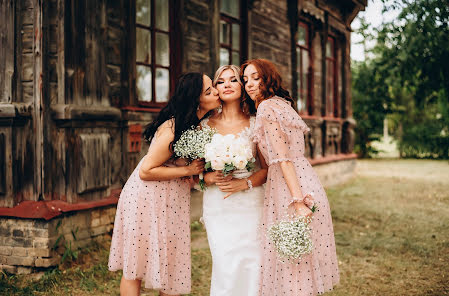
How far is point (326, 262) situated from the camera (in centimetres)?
279

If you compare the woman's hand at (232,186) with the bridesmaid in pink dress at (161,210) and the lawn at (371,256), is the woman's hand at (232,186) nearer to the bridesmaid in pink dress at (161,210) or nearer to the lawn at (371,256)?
the bridesmaid in pink dress at (161,210)

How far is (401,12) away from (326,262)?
7529mm

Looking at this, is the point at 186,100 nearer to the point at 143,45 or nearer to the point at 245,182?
the point at 245,182

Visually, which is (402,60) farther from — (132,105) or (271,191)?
(271,191)

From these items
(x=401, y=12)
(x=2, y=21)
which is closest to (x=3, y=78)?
(x=2, y=21)

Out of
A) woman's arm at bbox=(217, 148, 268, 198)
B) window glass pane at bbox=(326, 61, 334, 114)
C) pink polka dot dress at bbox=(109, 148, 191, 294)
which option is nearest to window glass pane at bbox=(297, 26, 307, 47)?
window glass pane at bbox=(326, 61, 334, 114)

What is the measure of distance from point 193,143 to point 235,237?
688 mm

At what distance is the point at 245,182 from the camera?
119 inches

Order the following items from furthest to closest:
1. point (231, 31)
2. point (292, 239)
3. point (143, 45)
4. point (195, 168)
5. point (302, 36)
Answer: point (302, 36)
point (231, 31)
point (143, 45)
point (195, 168)
point (292, 239)

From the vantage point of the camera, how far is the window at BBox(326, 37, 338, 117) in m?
12.2

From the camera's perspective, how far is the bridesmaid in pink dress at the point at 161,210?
10.0 ft

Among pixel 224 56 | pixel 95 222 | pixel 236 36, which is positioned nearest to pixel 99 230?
pixel 95 222

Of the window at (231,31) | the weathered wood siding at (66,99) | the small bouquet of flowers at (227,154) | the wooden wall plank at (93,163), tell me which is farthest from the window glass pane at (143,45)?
the small bouquet of flowers at (227,154)

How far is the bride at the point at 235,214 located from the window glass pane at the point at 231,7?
460cm
